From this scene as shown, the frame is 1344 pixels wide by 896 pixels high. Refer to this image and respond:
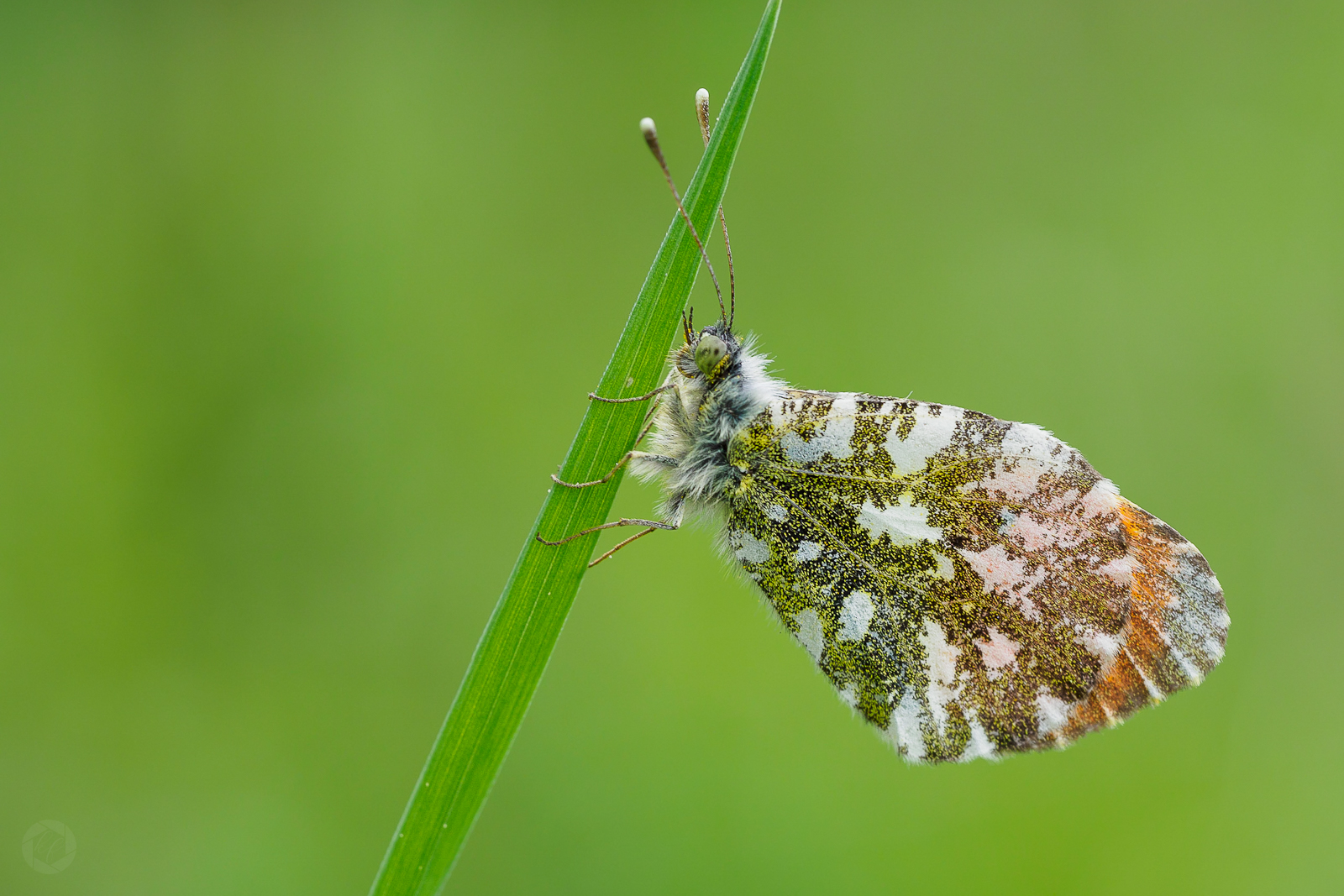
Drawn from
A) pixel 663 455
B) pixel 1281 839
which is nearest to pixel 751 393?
pixel 663 455

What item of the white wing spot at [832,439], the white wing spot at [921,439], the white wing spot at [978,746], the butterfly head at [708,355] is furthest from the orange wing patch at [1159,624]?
the butterfly head at [708,355]

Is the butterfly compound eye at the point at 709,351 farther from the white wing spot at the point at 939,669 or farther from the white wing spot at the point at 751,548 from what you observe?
the white wing spot at the point at 939,669

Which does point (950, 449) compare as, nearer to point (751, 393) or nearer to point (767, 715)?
point (751, 393)

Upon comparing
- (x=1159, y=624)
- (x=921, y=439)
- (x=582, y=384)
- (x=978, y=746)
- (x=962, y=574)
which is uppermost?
(x=582, y=384)

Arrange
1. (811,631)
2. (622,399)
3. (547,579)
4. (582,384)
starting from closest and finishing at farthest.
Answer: (547,579) < (622,399) < (811,631) < (582,384)

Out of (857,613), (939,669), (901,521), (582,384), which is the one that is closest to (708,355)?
(901,521)

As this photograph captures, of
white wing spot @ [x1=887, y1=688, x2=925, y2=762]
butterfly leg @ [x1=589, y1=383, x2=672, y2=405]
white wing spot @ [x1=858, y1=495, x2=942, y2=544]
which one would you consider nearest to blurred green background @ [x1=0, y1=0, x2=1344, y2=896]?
white wing spot @ [x1=887, y1=688, x2=925, y2=762]

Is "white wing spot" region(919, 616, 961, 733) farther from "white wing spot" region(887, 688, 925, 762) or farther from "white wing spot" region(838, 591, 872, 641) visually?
"white wing spot" region(838, 591, 872, 641)

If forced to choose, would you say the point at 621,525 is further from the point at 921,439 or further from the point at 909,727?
the point at 909,727
